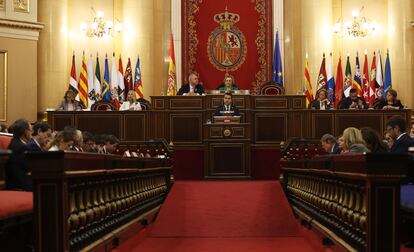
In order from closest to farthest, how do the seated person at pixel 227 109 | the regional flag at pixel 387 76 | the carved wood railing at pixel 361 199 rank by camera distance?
1. the carved wood railing at pixel 361 199
2. the seated person at pixel 227 109
3. the regional flag at pixel 387 76

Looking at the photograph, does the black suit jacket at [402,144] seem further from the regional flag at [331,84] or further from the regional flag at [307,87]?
the regional flag at [307,87]

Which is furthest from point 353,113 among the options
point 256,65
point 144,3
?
point 144,3

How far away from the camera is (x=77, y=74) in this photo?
18531 millimetres

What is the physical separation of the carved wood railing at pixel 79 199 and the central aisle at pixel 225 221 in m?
0.89

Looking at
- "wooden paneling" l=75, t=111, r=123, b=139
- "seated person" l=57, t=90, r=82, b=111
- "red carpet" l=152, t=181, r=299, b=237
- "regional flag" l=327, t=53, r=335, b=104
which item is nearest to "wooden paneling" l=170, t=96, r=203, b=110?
"wooden paneling" l=75, t=111, r=123, b=139

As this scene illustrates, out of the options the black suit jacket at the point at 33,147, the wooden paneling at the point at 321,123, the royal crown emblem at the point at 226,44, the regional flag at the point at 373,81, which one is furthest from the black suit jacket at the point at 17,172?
the royal crown emblem at the point at 226,44

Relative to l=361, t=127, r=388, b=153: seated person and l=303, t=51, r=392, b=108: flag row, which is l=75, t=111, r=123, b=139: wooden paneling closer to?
l=303, t=51, r=392, b=108: flag row

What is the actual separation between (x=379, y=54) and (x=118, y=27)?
272 inches

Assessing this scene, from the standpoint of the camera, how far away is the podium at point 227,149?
14.2 meters

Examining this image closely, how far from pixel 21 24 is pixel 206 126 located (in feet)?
19.1

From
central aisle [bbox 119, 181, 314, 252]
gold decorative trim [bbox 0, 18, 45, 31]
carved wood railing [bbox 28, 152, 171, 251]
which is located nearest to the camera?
carved wood railing [bbox 28, 152, 171, 251]

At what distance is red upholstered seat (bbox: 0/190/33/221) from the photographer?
14.0 feet

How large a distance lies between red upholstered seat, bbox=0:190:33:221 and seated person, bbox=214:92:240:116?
31.3 ft

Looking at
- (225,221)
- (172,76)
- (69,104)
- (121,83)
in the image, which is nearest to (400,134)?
(225,221)
